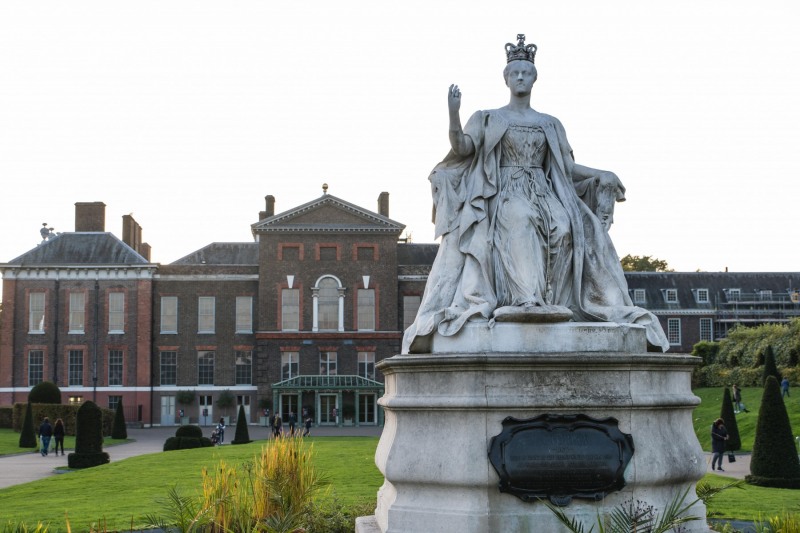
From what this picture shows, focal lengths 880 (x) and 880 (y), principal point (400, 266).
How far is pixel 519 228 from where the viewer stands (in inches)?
291

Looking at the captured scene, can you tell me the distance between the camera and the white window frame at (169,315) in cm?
5481

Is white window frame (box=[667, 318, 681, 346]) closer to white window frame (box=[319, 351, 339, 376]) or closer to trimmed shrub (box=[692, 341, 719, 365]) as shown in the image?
trimmed shrub (box=[692, 341, 719, 365])

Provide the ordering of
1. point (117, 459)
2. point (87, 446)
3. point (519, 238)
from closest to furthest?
point (519, 238) < point (87, 446) < point (117, 459)

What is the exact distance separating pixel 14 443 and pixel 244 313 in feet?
65.8

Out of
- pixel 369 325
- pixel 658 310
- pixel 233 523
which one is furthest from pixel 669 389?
pixel 658 310

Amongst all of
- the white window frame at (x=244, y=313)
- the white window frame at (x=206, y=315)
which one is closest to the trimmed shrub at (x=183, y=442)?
the white window frame at (x=206, y=315)

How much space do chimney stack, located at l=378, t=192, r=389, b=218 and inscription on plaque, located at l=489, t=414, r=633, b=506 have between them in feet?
168

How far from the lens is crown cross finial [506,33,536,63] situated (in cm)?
793

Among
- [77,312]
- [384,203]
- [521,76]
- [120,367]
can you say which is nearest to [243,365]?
[120,367]

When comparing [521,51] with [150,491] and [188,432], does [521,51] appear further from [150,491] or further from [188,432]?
[188,432]

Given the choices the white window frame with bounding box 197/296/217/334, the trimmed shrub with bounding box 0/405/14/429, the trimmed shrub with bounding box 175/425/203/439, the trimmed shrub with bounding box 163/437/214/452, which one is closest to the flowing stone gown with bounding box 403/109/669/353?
the trimmed shrub with bounding box 163/437/214/452

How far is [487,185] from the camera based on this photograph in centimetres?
766

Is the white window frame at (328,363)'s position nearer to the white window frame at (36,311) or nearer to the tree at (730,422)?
the white window frame at (36,311)

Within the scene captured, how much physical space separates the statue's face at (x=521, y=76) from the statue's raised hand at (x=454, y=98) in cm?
79
